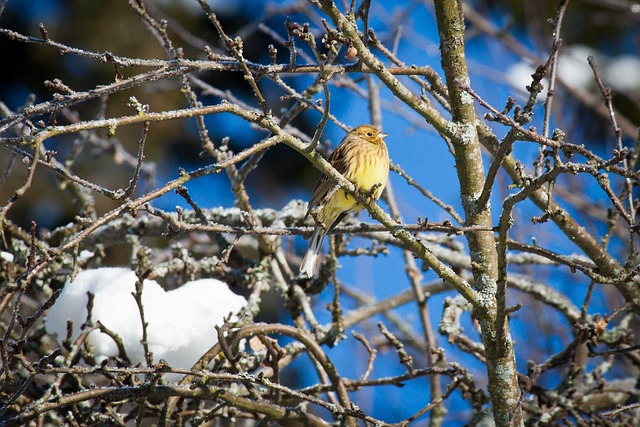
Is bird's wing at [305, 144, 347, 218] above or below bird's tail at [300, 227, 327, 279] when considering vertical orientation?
above

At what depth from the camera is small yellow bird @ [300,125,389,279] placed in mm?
3826

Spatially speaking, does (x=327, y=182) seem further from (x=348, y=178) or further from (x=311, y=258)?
(x=311, y=258)

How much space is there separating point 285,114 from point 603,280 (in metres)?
1.55

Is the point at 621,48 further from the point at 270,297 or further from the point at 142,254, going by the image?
the point at 142,254

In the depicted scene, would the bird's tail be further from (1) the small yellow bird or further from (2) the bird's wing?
(2) the bird's wing

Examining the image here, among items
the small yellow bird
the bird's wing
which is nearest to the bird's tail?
the small yellow bird

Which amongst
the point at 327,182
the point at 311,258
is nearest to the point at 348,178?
the point at 327,182

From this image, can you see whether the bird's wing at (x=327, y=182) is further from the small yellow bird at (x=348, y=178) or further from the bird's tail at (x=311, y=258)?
the bird's tail at (x=311, y=258)

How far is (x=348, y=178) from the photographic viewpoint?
409 cm

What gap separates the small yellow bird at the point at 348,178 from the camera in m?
3.83

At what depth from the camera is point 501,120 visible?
85.4 inches

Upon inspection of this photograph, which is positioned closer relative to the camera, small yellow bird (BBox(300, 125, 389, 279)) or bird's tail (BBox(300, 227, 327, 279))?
bird's tail (BBox(300, 227, 327, 279))

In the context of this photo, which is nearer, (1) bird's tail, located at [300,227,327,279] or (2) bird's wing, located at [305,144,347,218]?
(1) bird's tail, located at [300,227,327,279]

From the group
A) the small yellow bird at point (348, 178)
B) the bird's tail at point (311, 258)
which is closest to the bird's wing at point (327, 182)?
the small yellow bird at point (348, 178)
